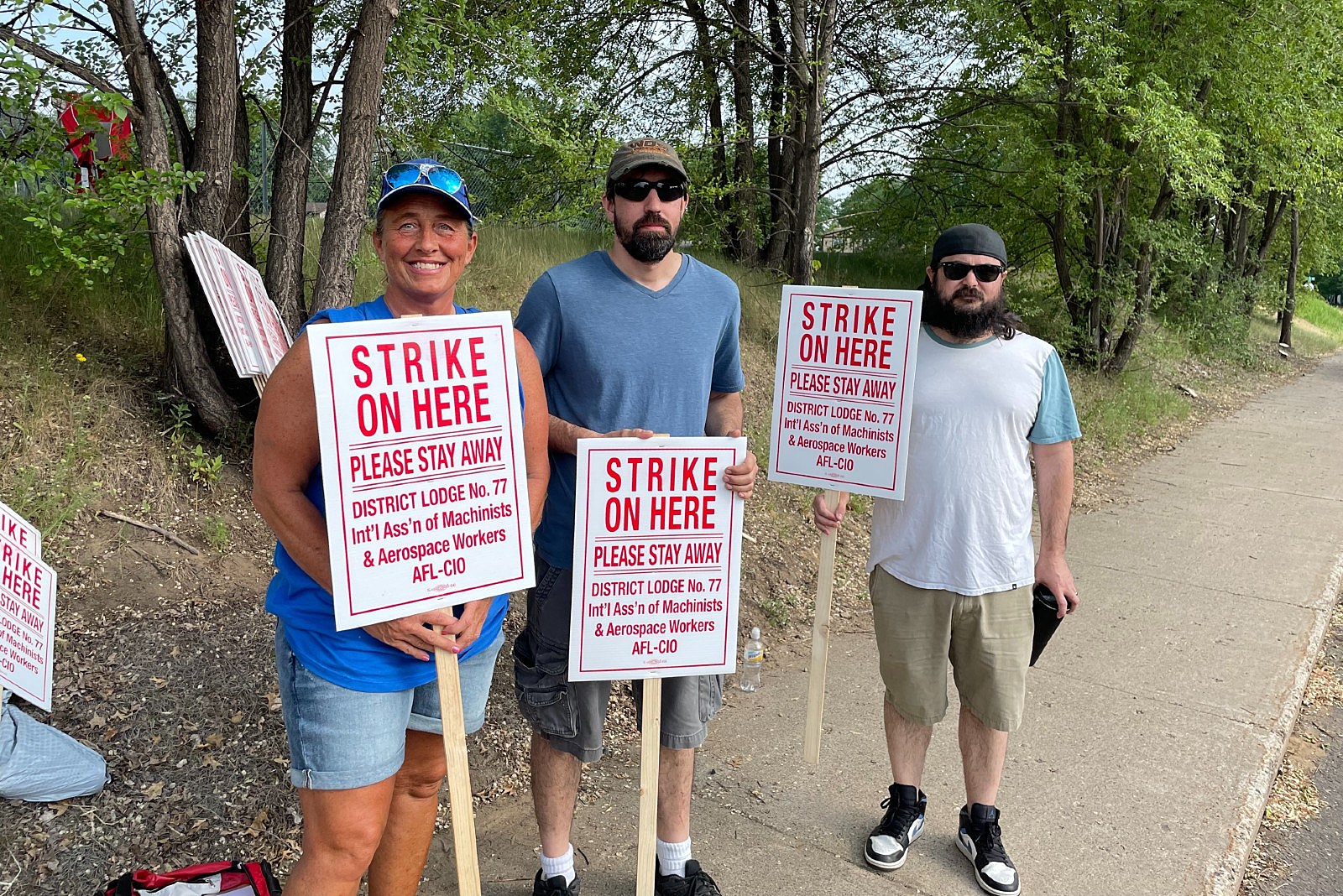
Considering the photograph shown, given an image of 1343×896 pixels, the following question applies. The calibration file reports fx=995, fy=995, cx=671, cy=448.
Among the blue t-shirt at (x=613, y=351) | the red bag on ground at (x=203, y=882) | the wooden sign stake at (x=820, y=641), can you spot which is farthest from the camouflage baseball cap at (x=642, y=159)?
the red bag on ground at (x=203, y=882)

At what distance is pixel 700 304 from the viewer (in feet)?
9.49

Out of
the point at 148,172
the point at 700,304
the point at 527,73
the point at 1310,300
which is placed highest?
the point at 527,73

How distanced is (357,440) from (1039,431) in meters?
2.14

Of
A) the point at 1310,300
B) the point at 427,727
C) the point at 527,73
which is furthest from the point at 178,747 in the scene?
the point at 1310,300

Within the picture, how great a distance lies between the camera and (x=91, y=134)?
453 centimetres

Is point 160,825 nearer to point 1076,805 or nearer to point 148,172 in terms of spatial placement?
point 148,172

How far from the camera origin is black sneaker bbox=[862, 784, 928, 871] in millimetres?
3375

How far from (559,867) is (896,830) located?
119cm

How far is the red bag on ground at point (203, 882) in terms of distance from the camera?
2531mm

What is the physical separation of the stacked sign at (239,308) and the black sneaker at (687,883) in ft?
9.23

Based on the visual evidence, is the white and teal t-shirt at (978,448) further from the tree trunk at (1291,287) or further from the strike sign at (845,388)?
the tree trunk at (1291,287)

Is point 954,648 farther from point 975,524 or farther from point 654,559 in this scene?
point 654,559

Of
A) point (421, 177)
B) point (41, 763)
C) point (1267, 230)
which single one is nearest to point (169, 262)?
point (41, 763)

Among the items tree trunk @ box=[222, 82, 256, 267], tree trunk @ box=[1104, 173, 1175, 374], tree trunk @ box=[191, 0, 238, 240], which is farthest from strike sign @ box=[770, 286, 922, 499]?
tree trunk @ box=[1104, 173, 1175, 374]
